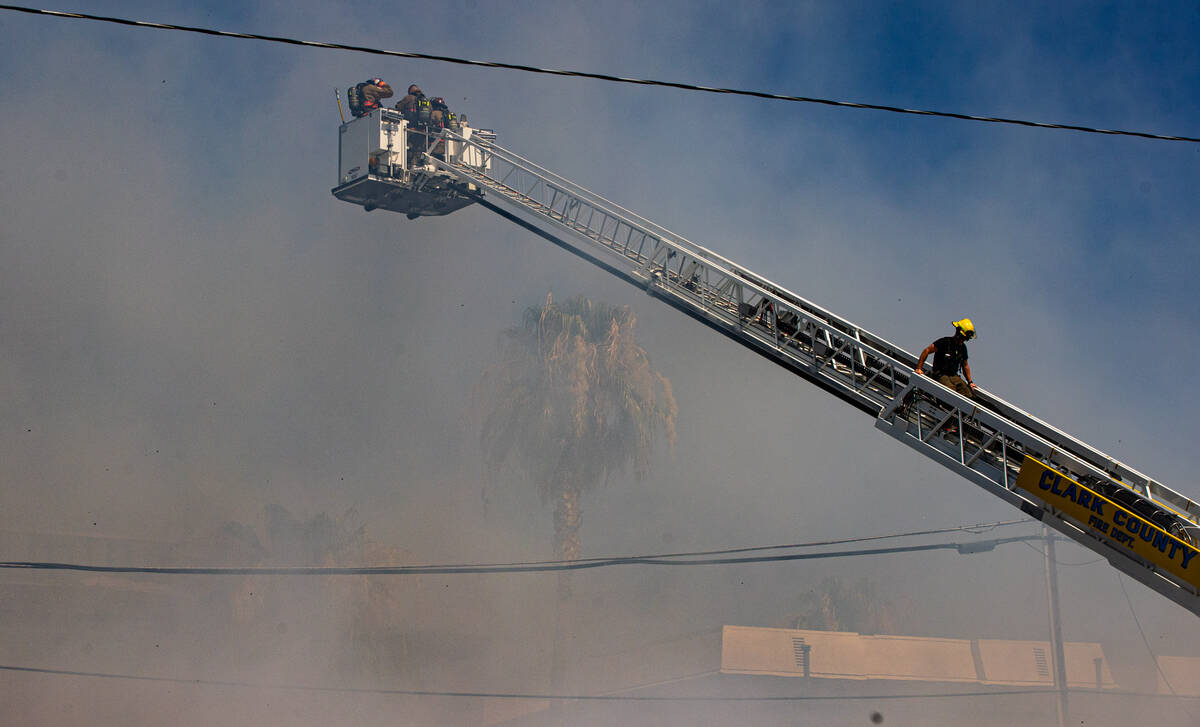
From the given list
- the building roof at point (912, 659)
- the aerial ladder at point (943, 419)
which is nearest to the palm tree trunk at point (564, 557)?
the building roof at point (912, 659)

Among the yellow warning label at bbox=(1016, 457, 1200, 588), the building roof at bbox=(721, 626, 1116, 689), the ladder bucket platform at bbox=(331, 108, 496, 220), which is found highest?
the ladder bucket platform at bbox=(331, 108, 496, 220)

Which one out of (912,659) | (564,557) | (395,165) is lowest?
(912,659)

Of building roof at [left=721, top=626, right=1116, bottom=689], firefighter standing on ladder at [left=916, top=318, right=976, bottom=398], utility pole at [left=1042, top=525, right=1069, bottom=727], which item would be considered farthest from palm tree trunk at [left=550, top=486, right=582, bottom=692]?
firefighter standing on ladder at [left=916, top=318, right=976, bottom=398]

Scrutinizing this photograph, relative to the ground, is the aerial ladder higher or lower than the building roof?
higher

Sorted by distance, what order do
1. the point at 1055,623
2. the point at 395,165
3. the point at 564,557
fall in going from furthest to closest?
1. the point at 564,557
2. the point at 1055,623
3. the point at 395,165

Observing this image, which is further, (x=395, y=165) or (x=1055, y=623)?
(x=1055, y=623)

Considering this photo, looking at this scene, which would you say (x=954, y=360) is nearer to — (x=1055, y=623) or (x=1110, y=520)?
(x=1110, y=520)

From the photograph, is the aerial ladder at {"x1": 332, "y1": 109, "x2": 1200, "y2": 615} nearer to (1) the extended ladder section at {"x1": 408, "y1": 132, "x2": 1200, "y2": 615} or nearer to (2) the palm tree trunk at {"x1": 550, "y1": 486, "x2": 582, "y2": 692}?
(1) the extended ladder section at {"x1": 408, "y1": 132, "x2": 1200, "y2": 615}

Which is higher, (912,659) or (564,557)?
(564,557)

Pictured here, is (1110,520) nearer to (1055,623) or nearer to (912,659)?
(1055,623)

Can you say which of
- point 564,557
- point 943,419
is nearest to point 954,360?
point 943,419

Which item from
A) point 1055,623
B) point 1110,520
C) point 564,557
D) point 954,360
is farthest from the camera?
point 564,557

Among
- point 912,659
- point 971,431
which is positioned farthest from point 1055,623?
point 971,431

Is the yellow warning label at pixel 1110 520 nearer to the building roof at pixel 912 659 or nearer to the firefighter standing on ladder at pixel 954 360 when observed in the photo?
the firefighter standing on ladder at pixel 954 360
